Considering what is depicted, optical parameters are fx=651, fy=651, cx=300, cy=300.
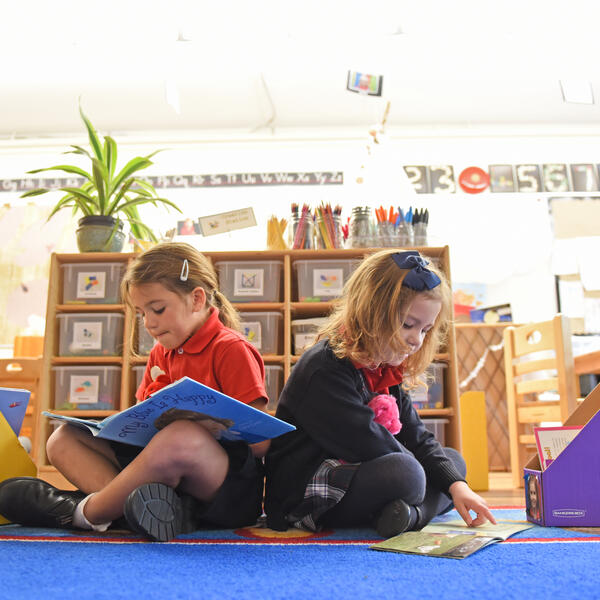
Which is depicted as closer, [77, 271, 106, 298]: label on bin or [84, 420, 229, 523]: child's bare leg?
[84, 420, 229, 523]: child's bare leg

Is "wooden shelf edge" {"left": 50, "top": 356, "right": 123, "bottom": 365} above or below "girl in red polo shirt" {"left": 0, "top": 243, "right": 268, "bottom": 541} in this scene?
above

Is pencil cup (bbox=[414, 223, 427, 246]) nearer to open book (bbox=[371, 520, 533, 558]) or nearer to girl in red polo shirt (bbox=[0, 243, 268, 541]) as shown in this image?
girl in red polo shirt (bbox=[0, 243, 268, 541])

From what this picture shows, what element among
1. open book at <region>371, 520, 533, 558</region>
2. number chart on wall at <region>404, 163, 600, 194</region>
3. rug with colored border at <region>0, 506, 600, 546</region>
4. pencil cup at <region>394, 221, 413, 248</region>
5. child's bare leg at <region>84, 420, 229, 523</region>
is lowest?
rug with colored border at <region>0, 506, 600, 546</region>

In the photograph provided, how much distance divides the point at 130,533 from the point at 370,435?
0.39 metres

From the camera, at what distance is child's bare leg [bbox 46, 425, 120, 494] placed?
1040mm

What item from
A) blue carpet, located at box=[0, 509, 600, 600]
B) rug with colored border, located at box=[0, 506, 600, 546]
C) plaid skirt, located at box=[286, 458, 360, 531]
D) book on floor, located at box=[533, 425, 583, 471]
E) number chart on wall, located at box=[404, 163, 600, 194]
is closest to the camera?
blue carpet, located at box=[0, 509, 600, 600]

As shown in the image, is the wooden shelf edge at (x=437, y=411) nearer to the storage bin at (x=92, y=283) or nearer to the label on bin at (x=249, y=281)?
the label on bin at (x=249, y=281)

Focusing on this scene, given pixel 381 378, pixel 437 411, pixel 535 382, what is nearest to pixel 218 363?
pixel 381 378

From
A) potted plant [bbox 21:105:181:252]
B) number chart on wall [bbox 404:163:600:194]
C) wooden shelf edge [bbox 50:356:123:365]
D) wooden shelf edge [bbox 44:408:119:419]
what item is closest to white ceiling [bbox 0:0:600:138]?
number chart on wall [bbox 404:163:600:194]

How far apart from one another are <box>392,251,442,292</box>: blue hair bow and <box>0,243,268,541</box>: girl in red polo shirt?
30 cm

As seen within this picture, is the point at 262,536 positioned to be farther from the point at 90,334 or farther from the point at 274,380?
the point at 90,334

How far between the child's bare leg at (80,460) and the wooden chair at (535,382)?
1.32 meters

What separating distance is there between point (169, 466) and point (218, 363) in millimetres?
241

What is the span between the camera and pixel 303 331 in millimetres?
2012
